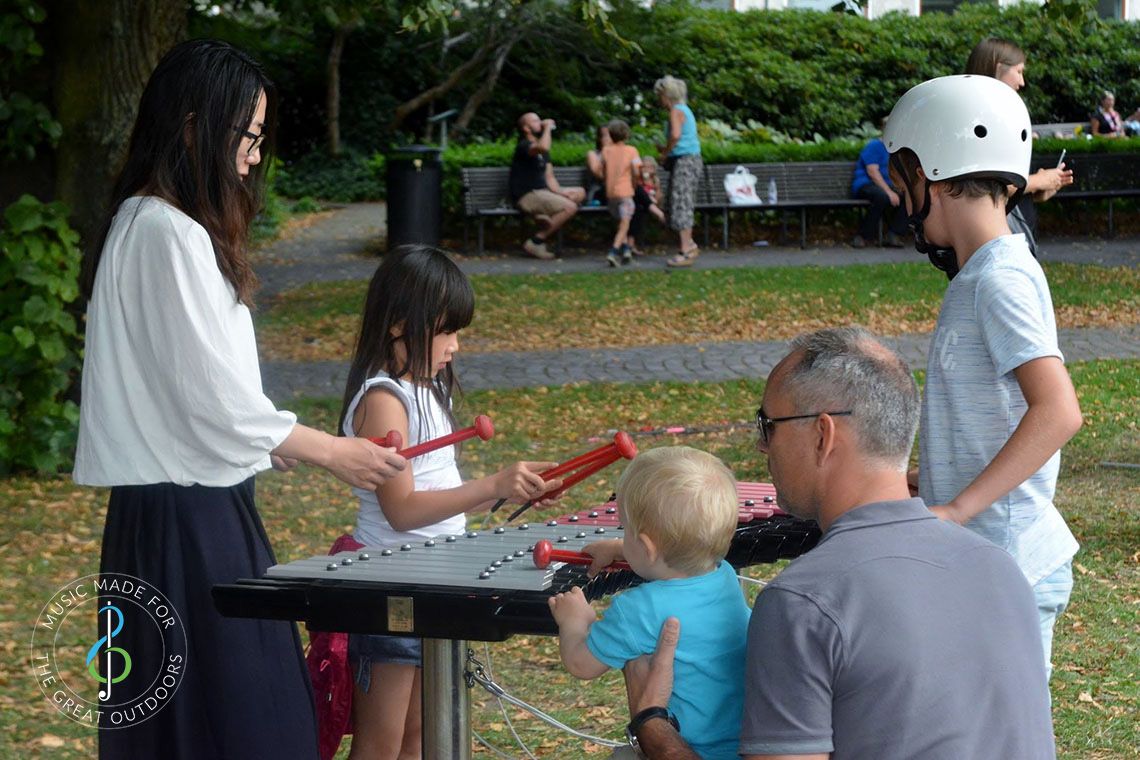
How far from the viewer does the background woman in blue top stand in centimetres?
1623

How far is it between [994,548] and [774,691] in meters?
0.42

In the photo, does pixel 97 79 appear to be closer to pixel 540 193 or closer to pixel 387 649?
pixel 387 649

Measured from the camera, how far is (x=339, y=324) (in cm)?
1266

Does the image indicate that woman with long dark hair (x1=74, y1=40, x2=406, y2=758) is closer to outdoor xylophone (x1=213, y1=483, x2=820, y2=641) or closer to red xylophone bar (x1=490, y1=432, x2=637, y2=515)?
outdoor xylophone (x1=213, y1=483, x2=820, y2=641)

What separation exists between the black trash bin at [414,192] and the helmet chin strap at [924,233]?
12.8m

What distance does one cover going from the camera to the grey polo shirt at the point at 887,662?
2061mm

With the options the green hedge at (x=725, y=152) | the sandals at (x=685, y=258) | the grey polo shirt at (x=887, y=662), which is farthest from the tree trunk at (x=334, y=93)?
the grey polo shirt at (x=887, y=662)

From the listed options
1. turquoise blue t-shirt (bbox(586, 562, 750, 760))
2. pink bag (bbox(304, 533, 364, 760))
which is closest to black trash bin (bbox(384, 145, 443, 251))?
pink bag (bbox(304, 533, 364, 760))

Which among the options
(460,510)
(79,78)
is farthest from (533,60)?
(460,510)

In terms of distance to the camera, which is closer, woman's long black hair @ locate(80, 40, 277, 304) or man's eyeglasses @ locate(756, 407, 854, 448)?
man's eyeglasses @ locate(756, 407, 854, 448)

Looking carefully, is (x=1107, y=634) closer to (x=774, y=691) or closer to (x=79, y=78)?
(x=774, y=691)

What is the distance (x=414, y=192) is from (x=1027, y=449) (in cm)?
1345

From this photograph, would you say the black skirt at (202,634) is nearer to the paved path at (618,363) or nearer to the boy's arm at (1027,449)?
the boy's arm at (1027,449)

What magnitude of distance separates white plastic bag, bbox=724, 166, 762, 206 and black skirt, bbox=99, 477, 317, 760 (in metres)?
14.9
